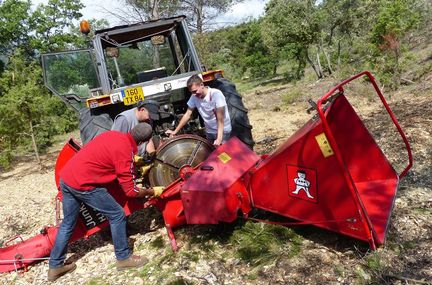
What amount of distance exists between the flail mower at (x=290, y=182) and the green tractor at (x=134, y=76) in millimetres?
888

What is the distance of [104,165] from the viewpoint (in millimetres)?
3350

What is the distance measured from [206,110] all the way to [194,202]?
4.22 ft

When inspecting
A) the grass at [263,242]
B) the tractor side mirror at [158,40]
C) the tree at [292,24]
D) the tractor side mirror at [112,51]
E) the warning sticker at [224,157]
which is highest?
the tree at [292,24]

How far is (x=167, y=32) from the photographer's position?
561cm

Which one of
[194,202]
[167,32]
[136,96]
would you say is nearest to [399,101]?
[167,32]

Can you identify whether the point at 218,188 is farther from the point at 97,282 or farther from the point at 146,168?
the point at 97,282

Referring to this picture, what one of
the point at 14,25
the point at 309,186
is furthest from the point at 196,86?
the point at 14,25

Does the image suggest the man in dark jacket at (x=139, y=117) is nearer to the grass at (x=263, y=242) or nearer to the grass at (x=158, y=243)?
the grass at (x=158, y=243)

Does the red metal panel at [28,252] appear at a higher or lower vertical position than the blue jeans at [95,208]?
lower

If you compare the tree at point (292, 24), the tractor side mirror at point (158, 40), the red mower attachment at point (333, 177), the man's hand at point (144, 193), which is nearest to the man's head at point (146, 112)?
the man's hand at point (144, 193)

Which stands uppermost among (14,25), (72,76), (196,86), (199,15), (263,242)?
(14,25)

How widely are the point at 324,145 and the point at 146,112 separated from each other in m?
1.92

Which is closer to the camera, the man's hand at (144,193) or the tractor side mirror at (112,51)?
the man's hand at (144,193)

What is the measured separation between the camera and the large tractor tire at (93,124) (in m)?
4.70
